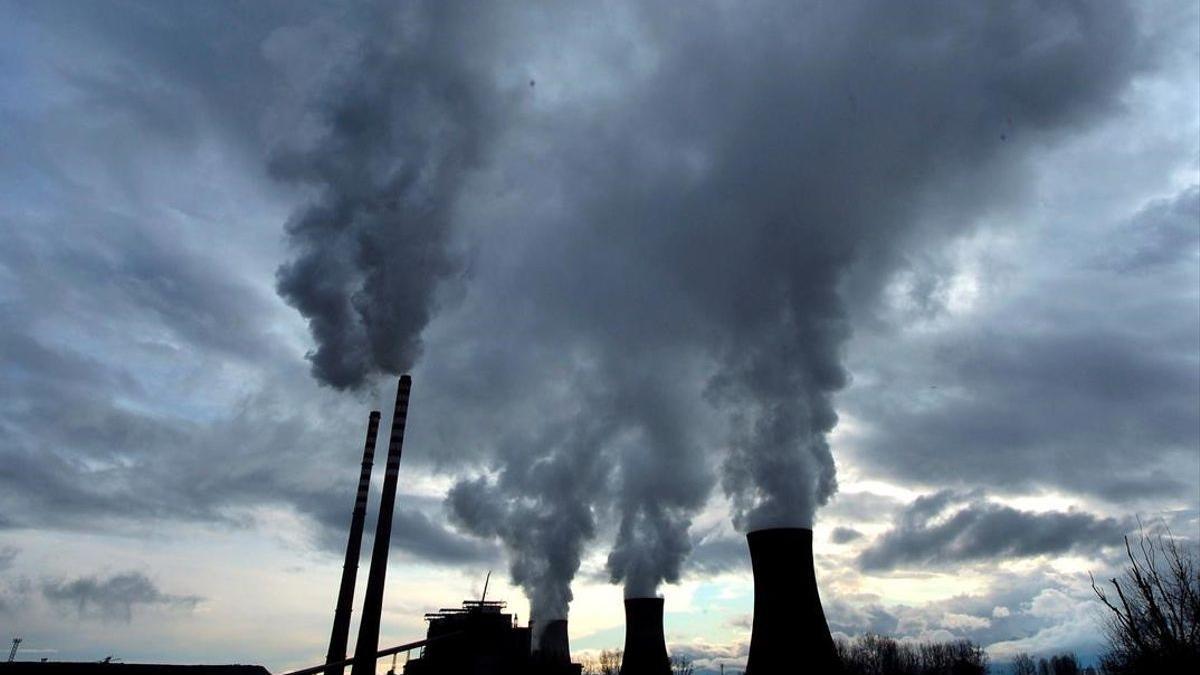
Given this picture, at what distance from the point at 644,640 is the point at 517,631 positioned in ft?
27.6

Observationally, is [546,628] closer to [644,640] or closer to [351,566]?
[644,640]

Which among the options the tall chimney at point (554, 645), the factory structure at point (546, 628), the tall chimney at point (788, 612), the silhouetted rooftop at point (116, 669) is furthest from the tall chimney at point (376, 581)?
the tall chimney at point (554, 645)

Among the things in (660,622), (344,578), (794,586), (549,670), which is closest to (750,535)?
(794,586)

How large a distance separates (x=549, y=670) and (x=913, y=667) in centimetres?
4418

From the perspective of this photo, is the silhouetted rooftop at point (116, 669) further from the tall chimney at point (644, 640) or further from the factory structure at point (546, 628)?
the tall chimney at point (644, 640)

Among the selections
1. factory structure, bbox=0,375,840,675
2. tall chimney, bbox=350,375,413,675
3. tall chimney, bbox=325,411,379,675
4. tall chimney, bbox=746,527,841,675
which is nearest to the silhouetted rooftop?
factory structure, bbox=0,375,840,675

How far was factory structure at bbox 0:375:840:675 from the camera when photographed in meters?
21.1

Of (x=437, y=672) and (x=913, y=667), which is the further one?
(x=913, y=667)

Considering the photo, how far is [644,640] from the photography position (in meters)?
33.1

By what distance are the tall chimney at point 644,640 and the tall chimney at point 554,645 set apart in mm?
9059

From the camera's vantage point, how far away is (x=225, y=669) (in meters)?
32.4

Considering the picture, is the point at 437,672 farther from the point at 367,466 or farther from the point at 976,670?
the point at 976,670

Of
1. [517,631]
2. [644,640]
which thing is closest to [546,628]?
[517,631]

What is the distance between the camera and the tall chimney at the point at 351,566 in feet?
96.3
